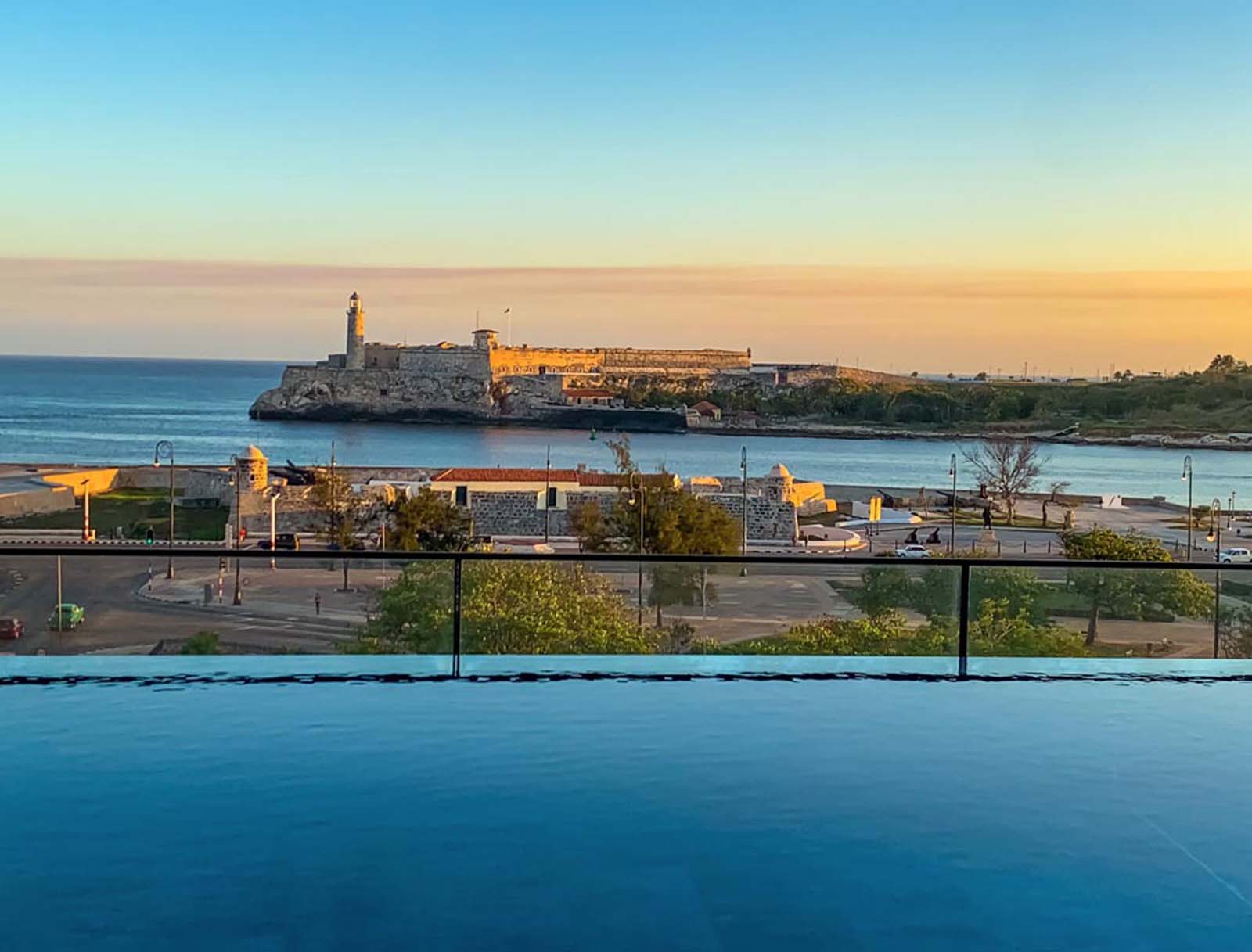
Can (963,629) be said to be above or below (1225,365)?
below

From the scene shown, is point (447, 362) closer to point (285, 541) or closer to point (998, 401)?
point (998, 401)

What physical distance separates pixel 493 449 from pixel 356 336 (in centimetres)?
2225

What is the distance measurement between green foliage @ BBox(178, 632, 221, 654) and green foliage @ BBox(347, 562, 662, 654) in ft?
1.84

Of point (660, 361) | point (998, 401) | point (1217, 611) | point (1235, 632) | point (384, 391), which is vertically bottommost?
point (1235, 632)

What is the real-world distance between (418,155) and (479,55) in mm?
9060

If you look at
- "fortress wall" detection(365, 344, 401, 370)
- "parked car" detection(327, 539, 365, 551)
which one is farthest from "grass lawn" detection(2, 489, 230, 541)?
"fortress wall" detection(365, 344, 401, 370)

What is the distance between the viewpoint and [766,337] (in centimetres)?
7144

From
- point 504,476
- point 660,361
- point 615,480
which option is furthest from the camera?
point 660,361

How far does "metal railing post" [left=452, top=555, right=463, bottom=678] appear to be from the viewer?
546cm

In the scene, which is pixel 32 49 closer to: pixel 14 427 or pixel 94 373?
pixel 14 427

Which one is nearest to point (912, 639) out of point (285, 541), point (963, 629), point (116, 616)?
point (963, 629)

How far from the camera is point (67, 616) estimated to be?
5.34 meters

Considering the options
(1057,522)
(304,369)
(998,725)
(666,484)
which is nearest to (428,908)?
(998,725)

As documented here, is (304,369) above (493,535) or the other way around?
above
